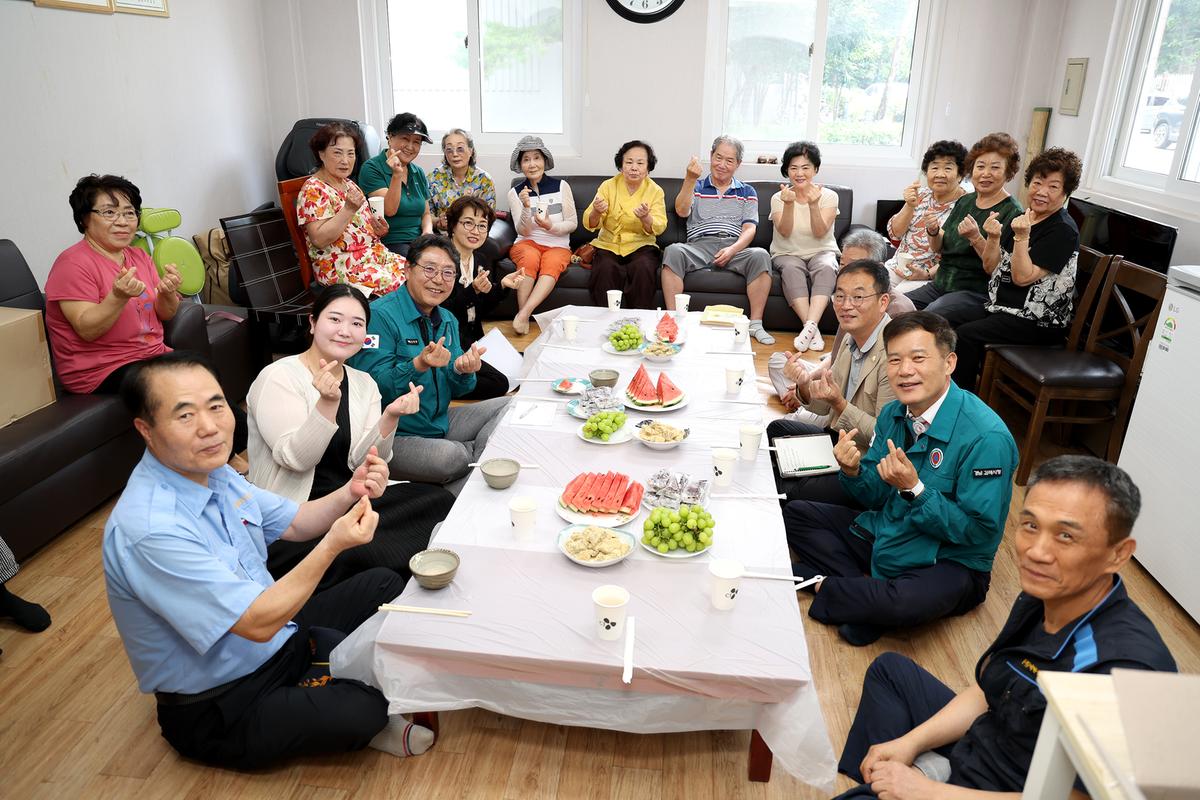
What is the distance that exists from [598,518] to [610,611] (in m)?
0.41

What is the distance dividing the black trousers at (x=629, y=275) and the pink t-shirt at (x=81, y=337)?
2672 mm

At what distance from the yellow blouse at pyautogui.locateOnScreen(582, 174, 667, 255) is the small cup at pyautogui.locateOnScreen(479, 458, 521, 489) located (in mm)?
3143

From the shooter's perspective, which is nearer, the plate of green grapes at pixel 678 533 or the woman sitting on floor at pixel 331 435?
the plate of green grapes at pixel 678 533

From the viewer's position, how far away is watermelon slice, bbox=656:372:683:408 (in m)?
2.73

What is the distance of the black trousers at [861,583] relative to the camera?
2299 mm

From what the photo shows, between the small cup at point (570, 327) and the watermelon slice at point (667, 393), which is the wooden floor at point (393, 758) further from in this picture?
the small cup at point (570, 327)

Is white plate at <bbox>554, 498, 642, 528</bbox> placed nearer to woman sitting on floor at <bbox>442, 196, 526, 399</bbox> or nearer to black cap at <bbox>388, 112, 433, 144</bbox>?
woman sitting on floor at <bbox>442, 196, 526, 399</bbox>

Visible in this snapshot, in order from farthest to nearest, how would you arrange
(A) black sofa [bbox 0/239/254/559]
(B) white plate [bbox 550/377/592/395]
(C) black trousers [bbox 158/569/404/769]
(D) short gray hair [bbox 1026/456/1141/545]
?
(B) white plate [bbox 550/377/592/395], (A) black sofa [bbox 0/239/254/559], (C) black trousers [bbox 158/569/404/769], (D) short gray hair [bbox 1026/456/1141/545]

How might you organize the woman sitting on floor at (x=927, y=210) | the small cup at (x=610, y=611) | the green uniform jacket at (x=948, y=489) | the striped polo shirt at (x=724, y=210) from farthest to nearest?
the striped polo shirt at (x=724, y=210) → the woman sitting on floor at (x=927, y=210) → the green uniform jacket at (x=948, y=489) → the small cup at (x=610, y=611)

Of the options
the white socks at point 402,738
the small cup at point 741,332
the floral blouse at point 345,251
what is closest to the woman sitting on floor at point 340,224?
the floral blouse at point 345,251

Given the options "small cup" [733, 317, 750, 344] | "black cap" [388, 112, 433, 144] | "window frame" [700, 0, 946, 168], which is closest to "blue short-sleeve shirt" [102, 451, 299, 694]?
"small cup" [733, 317, 750, 344]

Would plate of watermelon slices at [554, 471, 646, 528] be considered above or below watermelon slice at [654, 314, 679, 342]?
below

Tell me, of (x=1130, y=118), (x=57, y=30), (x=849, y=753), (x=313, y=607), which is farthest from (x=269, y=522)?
(x=1130, y=118)

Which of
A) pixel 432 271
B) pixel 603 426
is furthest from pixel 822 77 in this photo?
pixel 603 426
